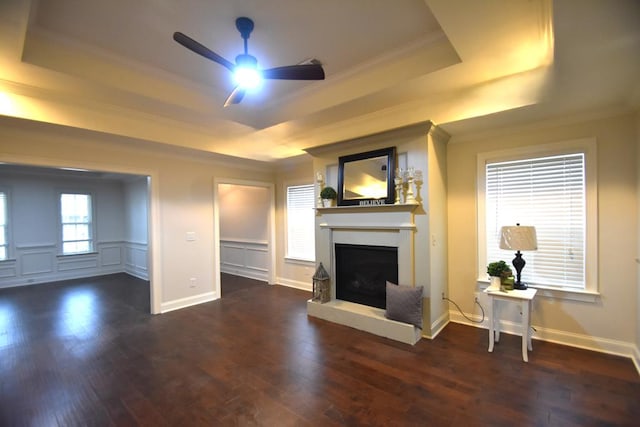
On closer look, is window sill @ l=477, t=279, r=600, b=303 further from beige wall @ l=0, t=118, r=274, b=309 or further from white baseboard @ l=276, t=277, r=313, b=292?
beige wall @ l=0, t=118, r=274, b=309

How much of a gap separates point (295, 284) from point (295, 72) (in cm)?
429

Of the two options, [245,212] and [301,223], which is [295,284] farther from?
[245,212]

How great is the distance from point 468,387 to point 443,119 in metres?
2.75

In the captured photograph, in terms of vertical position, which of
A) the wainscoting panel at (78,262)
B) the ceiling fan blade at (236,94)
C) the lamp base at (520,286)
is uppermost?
the ceiling fan blade at (236,94)

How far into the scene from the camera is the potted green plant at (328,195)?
13.4 ft

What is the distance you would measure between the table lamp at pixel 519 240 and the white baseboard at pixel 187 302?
4.53 metres

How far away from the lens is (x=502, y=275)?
10.1 ft

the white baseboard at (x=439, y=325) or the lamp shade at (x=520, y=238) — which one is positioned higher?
the lamp shade at (x=520, y=238)

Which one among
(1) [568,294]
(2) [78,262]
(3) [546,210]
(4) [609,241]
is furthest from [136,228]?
(4) [609,241]

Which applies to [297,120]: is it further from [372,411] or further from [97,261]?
[97,261]

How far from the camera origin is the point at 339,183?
404 cm

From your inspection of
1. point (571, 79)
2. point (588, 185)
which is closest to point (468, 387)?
point (588, 185)

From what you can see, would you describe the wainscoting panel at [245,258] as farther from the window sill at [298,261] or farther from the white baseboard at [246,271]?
the window sill at [298,261]

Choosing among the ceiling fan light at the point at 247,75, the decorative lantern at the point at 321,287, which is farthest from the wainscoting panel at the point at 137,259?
the ceiling fan light at the point at 247,75
